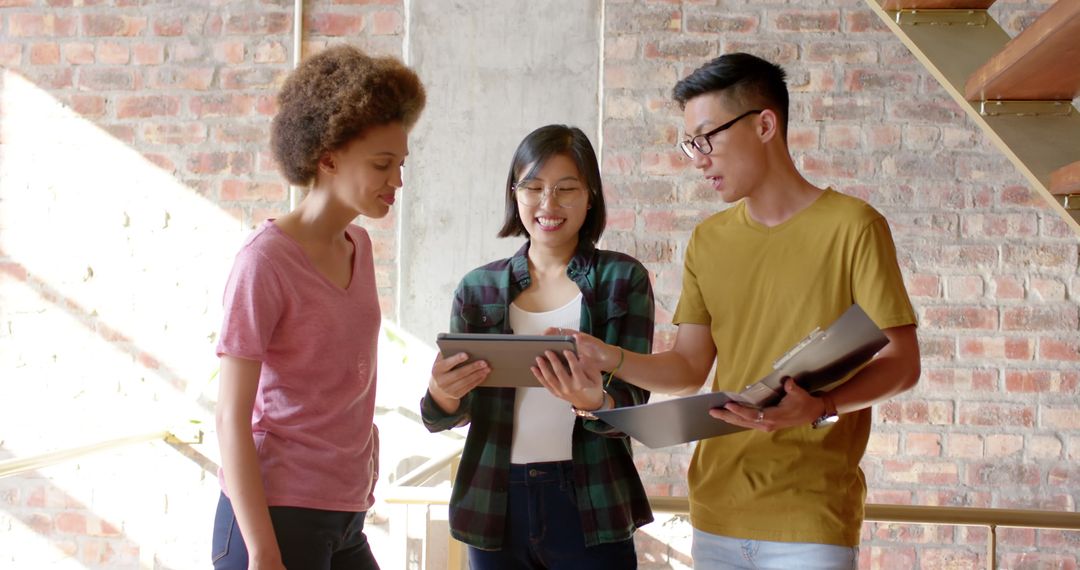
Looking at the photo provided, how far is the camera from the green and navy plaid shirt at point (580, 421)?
1.73 meters

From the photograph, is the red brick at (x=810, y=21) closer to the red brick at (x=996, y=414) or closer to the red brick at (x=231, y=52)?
the red brick at (x=996, y=414)

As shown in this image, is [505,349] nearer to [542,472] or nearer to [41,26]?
[542,472]

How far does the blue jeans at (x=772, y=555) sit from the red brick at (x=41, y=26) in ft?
9.63

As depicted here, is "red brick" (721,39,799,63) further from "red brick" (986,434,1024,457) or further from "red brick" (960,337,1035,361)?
"red brick" (986,434,1024,457)

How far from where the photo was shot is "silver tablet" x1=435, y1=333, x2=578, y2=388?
158 cm

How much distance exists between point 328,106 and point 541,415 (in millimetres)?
642

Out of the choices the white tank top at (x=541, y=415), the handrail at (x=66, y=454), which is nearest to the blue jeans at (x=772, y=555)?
the white tank top at (x=541, y=415)

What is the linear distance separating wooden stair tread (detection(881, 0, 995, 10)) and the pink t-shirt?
1.06m

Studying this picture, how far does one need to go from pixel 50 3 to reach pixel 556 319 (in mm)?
2608

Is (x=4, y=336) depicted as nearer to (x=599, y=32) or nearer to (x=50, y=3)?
(x=50, y=3)

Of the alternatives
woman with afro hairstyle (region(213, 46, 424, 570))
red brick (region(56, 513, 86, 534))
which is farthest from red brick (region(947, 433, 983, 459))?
red brick (region(56, 513, 86, 534))

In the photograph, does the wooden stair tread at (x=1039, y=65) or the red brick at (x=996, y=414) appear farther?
the red brick at (x=996, y=414)

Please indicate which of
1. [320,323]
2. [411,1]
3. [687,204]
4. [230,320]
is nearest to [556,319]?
[320,323]

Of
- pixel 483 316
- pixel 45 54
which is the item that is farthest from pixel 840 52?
pixel 45 54
